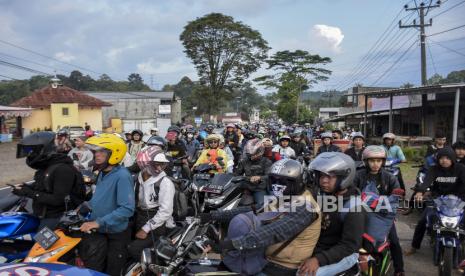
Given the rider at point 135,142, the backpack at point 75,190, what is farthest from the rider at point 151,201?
the rider at point 135,142

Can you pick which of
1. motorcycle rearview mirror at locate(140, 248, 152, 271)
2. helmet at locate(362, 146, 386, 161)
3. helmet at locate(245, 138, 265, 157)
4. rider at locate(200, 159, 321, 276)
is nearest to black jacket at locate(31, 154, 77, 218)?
motorcycle rearview mirror at locate(140, 248, 152, 271)

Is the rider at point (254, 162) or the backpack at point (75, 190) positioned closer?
the backpack at point (75, 190)

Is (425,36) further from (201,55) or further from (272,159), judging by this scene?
(201,55)

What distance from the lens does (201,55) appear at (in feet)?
147

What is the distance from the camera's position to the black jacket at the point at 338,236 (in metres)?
2.95

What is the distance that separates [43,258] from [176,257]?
1.19m

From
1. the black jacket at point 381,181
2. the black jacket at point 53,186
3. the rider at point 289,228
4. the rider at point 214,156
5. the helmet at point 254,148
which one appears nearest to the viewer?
the rider at point 289,228

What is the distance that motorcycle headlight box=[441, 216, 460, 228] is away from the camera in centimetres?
465

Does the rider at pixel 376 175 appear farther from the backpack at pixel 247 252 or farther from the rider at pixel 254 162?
the backpack at pixel 247 252

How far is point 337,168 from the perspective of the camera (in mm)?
3143

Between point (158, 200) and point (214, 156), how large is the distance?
4.53m

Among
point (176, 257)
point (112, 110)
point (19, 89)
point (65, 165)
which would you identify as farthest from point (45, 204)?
point (19, 89)

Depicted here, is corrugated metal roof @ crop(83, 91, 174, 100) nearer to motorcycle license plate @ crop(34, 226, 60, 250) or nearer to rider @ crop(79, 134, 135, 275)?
rider @ crop(79, 134, 135, 275)

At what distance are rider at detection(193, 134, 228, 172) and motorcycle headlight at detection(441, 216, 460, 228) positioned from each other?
4.25 m
